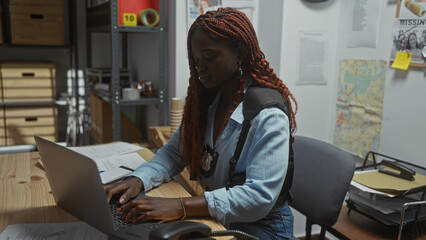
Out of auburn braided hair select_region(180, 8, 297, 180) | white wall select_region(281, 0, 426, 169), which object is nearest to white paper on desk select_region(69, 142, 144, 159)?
auburn braided hair select_region(180, 8, 297, 180)

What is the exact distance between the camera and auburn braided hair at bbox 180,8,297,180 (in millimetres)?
1083

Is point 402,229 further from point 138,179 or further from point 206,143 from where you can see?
point 138,179

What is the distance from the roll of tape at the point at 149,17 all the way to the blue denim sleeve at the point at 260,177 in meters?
1.27

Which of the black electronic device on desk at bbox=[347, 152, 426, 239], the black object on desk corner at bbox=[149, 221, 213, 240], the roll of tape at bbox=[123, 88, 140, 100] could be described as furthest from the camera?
the roll of tape at bbox=[123, 88, 140, 100]

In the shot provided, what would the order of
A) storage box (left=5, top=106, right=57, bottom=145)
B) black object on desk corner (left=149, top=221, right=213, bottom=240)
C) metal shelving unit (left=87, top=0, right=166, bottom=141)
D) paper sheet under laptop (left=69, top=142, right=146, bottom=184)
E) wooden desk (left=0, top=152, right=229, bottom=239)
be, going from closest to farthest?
black object on desk corner (left=149, top=221, right=213, bottom=240), wooden desk (left=0, top=152, right=229, bottom=239), paper sheet under laptop (left=69, top=142, right=146, bottom=184), metal shelving unit (left=87, top=0, right=166, bottom=141), storage box (left=5, top=106, right=57, bottom=145)

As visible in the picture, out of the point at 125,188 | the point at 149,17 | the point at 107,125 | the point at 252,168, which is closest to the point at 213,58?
the point at 252,168

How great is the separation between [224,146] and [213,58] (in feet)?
0.86

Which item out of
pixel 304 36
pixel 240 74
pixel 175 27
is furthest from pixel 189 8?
pixel 240 74

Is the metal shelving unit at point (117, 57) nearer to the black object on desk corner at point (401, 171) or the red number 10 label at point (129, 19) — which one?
the red number 10 label at point (129, 19)

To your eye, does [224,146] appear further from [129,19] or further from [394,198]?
[129,19]

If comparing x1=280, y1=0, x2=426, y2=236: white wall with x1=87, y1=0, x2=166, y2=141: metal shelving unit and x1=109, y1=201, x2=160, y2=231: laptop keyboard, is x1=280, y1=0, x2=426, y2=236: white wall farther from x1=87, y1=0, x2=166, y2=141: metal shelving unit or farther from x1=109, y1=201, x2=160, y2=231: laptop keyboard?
x1=109, y1=201, x2=160, y2=231: laptop keyboard

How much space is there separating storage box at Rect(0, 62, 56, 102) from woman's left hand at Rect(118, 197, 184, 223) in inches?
83.7

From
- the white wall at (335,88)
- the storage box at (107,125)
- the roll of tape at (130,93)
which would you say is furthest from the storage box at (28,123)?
the white wall at (335,88)

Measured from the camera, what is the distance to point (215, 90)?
1.29m
